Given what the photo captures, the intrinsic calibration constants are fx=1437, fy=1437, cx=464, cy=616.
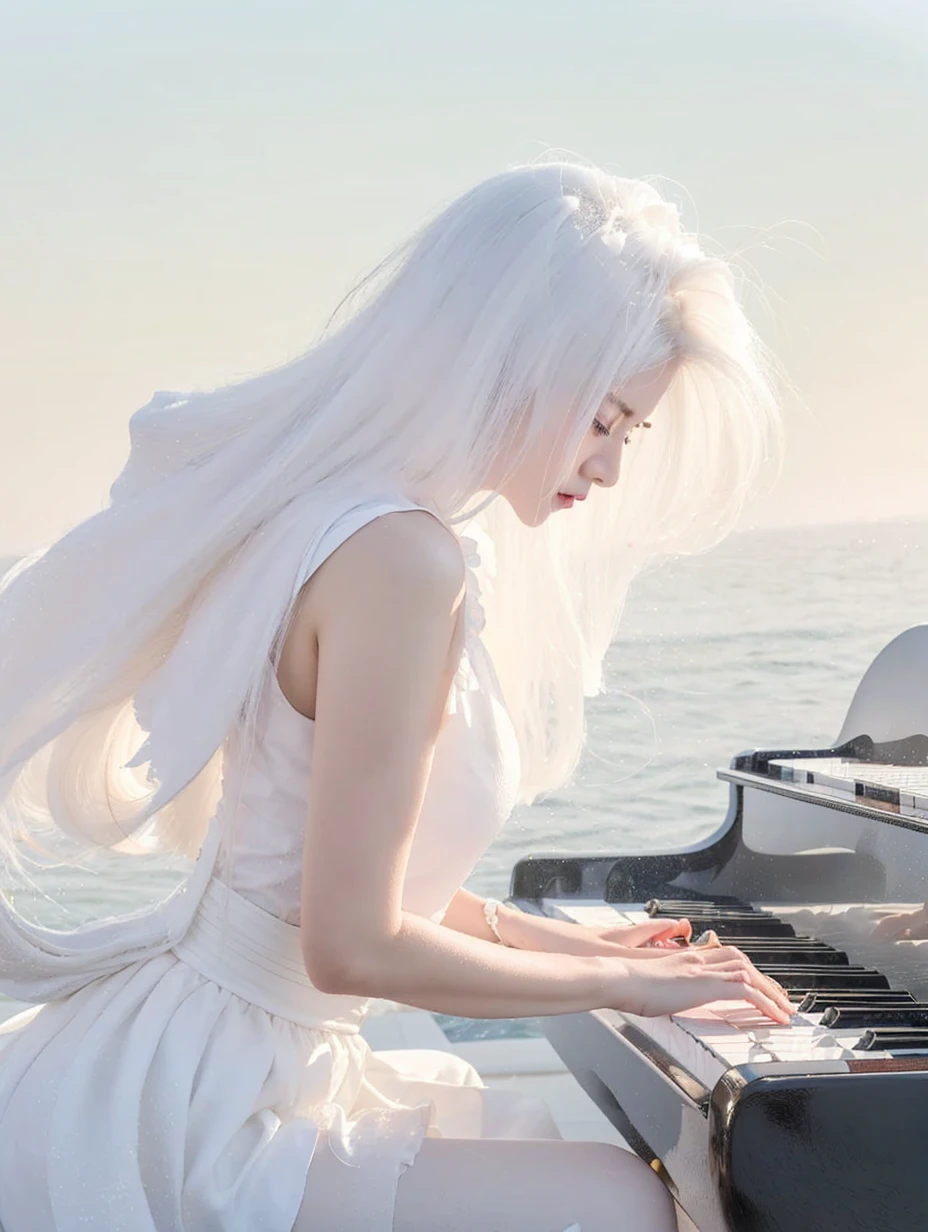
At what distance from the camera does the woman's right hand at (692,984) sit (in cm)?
129

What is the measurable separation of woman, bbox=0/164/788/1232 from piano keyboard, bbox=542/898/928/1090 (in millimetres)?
45

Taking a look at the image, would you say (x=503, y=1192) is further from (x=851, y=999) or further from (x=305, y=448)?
(x=305, y=448)

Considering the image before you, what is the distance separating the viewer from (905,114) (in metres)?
10.7

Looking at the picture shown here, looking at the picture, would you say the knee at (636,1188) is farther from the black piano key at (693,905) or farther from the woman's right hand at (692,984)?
the black piano key at (693,905)

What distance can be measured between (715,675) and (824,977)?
747cm

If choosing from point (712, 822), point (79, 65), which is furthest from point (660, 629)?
point (79, 65)

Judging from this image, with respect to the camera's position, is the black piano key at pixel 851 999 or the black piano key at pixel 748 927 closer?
the black piano key at pixel 851 999

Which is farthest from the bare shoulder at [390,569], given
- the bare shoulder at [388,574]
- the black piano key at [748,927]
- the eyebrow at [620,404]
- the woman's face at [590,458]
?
the black piano key at [748,927]

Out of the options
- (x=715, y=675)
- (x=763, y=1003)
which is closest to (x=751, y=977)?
(x=763, y=1003)

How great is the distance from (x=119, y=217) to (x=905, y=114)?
5.83m

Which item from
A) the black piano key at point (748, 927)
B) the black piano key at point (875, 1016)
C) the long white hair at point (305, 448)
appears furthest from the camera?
the black piano key at point (748, 927)

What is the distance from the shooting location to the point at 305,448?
4.19ft

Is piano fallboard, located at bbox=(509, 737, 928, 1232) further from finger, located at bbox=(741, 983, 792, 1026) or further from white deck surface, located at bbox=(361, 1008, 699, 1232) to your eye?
white deck surface, located at bbox=(361, 1008, 699, 1232)

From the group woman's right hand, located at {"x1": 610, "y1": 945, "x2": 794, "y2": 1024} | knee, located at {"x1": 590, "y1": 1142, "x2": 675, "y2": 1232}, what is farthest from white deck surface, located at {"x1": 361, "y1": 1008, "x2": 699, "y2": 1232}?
knee, located at {"x1": 590, "y1": 1142, "x2": 675, "y2": 1232}
